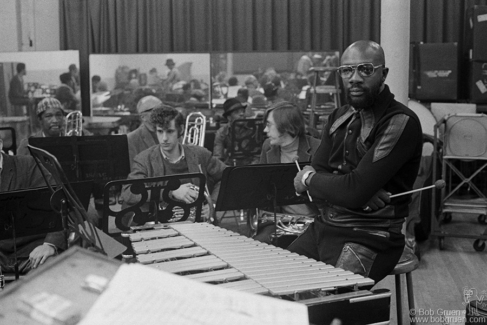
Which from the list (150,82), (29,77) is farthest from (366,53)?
(29,77)

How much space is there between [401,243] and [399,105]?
618 mm

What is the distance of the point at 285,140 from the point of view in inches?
181

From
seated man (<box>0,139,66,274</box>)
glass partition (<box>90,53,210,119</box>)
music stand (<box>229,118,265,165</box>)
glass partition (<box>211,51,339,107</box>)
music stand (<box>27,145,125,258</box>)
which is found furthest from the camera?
glass partition (<box>90,53,210,119</box>)

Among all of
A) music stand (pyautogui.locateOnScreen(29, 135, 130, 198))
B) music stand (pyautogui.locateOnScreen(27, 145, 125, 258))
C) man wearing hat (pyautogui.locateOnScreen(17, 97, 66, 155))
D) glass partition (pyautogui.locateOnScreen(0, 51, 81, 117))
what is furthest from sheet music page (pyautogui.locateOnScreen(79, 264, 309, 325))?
glass partition (pyautogui.locateOnScreen(0, 51, 81, 117))

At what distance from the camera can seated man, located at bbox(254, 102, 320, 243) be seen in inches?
179

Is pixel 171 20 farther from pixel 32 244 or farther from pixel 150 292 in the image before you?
pixel 150 292

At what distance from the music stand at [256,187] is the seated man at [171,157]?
92 cm

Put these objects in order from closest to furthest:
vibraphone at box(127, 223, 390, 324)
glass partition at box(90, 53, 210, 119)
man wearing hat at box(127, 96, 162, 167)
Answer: vibraphone at box(127, 223, 390, 324)
man wearing hat at box(127, 96, 162, 167)
glass partition at box(90, 53, 210, 119)

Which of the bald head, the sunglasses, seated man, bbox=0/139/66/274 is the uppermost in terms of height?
the bald head

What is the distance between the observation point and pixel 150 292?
1124mm

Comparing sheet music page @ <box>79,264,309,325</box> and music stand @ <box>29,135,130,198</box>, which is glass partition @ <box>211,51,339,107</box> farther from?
sheet music page @ <box>79,264,309,325</box>

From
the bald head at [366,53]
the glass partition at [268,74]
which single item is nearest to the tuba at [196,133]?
the glass partition at [268,74]

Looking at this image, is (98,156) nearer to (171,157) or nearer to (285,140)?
(171,157)

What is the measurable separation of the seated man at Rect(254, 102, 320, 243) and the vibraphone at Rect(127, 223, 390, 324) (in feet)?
5.15
